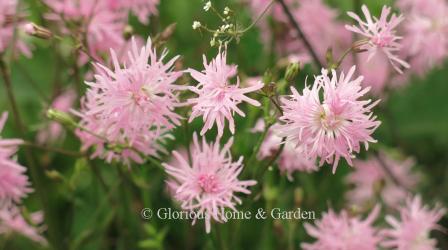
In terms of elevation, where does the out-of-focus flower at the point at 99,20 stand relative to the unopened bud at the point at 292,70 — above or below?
above

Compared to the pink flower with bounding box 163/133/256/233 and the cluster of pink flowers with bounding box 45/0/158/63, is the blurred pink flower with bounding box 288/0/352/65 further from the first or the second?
Answer: the pink flower with bounding box 163/133/256/233

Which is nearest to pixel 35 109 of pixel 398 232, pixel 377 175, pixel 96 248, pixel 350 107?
pixel 96 248

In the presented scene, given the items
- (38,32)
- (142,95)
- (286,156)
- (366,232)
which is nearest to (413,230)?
Answer: (366,232)

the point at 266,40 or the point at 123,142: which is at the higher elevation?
the point at 266,40

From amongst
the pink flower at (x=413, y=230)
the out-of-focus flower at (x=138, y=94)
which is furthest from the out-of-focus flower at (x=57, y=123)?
the pink flower at (x=413, y=230)

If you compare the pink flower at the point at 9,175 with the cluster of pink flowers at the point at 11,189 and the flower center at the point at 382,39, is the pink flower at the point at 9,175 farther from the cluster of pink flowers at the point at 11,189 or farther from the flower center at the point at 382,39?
the flower center at the point at 382,39

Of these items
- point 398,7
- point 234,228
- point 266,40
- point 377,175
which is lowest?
point 234,228

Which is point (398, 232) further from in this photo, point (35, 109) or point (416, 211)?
point (35, 109)
